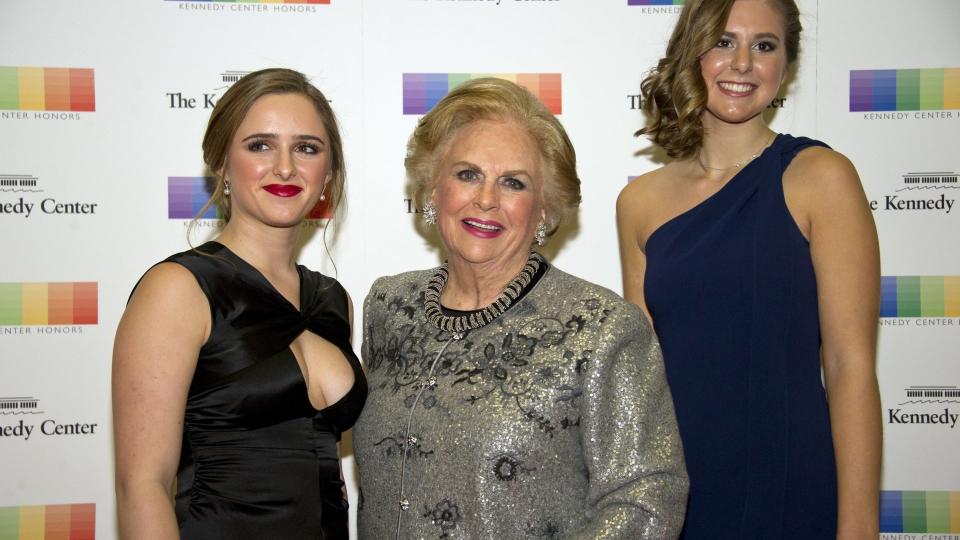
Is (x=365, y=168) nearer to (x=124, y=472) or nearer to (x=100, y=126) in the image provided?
(x=100, y=126)

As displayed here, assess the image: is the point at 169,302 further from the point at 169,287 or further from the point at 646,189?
the point at 646,189

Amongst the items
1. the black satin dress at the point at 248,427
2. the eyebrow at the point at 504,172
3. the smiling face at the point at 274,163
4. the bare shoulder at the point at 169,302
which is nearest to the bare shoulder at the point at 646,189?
the eyebrow at the point at 504,172

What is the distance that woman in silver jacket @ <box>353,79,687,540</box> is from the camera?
1.65 meters

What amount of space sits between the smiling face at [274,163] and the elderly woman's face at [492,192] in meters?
0.38

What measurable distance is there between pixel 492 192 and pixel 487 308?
0.89 ft

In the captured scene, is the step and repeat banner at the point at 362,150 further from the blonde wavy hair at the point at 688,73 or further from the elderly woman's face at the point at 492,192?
the elderly woman's face at the point at 492,192

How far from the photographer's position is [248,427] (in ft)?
6.09

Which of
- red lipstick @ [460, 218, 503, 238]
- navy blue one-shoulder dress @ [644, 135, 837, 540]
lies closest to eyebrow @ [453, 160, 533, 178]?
red lipstick @ [460, 218, 503, 238]

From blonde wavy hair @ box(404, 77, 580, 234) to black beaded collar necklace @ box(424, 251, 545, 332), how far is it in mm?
155

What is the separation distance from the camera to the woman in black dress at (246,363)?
174 cm

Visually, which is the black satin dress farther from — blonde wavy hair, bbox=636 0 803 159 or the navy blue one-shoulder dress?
blonde wavy hair, bbox=636 0 803 159

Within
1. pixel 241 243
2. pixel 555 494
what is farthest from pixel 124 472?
pixel 555 494

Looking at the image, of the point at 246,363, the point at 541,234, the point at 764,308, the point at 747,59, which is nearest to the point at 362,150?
the point at 541,234

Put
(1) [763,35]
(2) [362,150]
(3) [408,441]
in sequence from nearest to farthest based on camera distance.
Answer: (3) [408,441] → (1) [763,35] → (2) [362,150]
